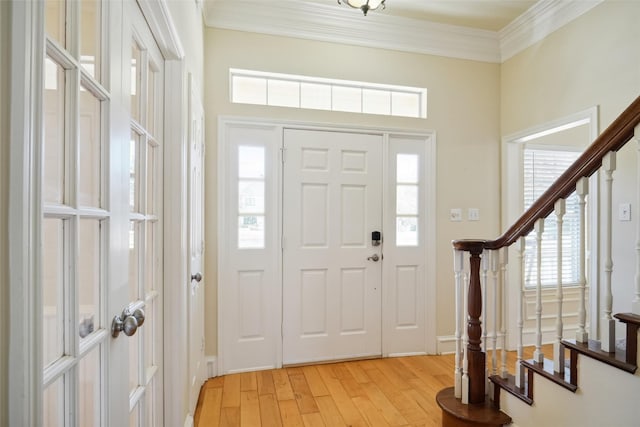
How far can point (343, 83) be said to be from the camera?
9.46 ft

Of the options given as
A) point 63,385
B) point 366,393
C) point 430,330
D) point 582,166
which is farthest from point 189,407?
point 582,166

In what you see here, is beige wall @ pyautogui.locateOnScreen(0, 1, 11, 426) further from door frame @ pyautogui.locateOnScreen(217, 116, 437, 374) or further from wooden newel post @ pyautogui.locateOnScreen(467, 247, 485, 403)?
door frame @ pyautogui.locateOnScreen(217, 116, 437, 374)

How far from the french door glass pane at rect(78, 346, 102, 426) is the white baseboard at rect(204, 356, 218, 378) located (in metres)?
1.84

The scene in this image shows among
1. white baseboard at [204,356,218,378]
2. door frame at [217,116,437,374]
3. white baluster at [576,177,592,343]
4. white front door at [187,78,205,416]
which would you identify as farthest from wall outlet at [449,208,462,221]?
white baseboard at [204,356,218,378]

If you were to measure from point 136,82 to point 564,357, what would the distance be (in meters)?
2.23

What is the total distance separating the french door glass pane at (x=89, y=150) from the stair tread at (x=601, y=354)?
1910 mm

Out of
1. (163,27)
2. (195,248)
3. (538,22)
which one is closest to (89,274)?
(163,27)

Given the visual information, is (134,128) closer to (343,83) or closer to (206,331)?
A: (206,331)

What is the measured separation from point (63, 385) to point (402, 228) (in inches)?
104

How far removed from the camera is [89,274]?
2.62 feet

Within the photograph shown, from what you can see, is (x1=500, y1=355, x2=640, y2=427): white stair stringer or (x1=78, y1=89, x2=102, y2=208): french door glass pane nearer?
(x1=78, y1=89, x2=102, y2=208): french door glass pane

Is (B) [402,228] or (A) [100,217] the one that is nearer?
(A) [100,217]

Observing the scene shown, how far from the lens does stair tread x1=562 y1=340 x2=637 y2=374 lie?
1272 millimetres

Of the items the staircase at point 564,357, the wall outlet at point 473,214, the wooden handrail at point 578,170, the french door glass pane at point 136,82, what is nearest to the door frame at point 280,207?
the wall outlet at point 473,214
